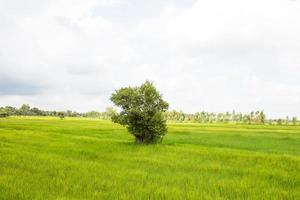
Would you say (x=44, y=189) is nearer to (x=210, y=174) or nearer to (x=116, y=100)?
(x=210, y=174)

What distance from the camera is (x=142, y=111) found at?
38.7 m

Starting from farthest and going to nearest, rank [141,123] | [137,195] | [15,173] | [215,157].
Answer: [141,123]
[215,157]
[15,173]
[137,195]

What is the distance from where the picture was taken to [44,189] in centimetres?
1315

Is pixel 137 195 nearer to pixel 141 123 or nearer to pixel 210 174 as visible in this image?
pixel 210 174

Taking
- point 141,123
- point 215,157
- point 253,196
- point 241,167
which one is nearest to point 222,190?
point 253,196

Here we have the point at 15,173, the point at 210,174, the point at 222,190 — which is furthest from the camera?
the point at 210,174

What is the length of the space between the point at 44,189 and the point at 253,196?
6890mm

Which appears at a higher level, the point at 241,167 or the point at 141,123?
the point at 141,123

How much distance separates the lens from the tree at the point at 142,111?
38219 millimetres

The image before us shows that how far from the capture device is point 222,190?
14125 millimetres

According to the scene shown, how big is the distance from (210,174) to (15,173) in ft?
28.1

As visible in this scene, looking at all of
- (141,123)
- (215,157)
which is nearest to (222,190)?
(215,157)

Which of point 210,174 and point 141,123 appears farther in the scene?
point 141,123

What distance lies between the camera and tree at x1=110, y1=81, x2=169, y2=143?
38219 mm
